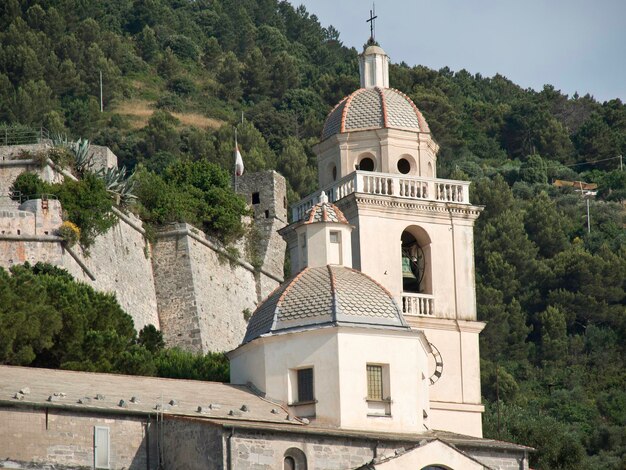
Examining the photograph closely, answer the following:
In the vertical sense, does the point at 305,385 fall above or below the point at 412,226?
below

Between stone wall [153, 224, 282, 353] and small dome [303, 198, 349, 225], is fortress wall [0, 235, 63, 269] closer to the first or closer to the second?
stone wall [153, 224, 282, 353]

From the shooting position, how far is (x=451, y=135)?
4806 inches

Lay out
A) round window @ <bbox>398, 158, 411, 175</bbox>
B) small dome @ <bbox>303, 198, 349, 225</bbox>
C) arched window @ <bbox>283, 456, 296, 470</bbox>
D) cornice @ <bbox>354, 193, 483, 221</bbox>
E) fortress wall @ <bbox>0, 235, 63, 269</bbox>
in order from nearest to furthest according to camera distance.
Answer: arched window @ <bbox>283, 456, 296, 470</bbox> → small dome @ <bbox>303, 198, 349, 225</bbox> → cornice @ <bbox>354, 193, 483, 221</bbox> → round window @ <bbox>398, 158, 411, 175</bbox> → fortress wall @ <bbox>0, 235, 63, 269</bbox>

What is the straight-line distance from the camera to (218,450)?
3684 centimetres

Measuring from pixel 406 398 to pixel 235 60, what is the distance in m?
92.9

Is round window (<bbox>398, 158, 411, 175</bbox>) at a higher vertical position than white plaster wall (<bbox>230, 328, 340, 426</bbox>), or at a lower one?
higher

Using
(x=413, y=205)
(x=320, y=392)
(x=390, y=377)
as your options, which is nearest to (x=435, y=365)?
(x=413, y=205)

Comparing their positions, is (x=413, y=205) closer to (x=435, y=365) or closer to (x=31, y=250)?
(x=435, y=365)

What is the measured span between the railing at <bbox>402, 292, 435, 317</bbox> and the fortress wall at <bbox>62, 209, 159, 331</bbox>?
1603 centimetres

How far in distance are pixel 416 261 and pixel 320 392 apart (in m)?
10.2

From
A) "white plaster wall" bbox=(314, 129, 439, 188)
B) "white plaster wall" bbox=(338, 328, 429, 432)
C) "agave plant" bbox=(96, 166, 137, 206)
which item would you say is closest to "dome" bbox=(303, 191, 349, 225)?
"white plaster wall" bbox=(338, 328, 429, 432)

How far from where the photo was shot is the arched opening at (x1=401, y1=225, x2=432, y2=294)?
160 feet

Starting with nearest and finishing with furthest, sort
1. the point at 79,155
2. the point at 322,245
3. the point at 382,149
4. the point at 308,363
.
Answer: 1. the point at 308,363
2. the point at 322,245
3. the point at 382,149
4. the point at 79,155

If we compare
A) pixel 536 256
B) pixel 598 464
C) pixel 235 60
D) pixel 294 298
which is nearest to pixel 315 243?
pixel 294 298
